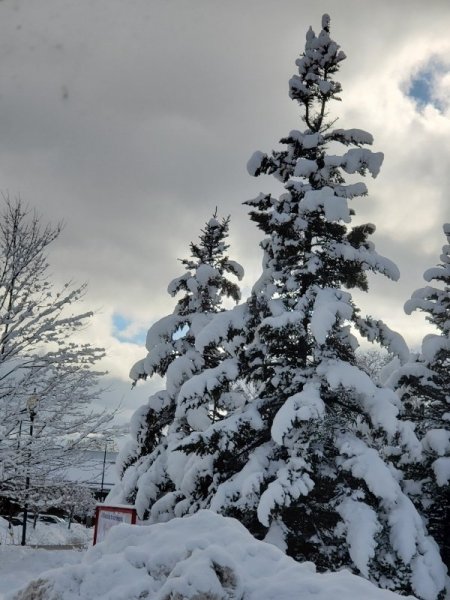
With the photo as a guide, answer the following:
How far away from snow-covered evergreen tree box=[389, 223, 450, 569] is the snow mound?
8.53 m

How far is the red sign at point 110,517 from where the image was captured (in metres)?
9.16

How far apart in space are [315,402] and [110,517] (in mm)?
4177

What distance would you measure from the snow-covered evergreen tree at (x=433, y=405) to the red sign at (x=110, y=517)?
685 cm

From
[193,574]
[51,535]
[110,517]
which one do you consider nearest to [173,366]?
[110,517]

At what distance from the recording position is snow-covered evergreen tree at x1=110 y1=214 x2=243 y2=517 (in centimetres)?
1451

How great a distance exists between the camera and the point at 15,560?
1184 cm

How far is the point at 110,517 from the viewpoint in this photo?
9.51 metres

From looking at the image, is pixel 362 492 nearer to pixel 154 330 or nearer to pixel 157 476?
pixel 157 476

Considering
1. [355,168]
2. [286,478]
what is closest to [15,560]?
[286,478]

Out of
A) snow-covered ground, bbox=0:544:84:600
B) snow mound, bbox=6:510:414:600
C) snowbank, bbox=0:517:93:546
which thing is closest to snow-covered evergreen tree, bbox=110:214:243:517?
snow-covered ground, bbox=0:544:84:600

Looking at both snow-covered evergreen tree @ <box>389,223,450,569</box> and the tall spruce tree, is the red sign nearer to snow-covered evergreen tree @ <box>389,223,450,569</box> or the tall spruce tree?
the tall spruce tree

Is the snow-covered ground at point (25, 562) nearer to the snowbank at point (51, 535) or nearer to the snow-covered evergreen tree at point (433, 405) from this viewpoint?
the snow-covered evergreen tree at point (433, 405)

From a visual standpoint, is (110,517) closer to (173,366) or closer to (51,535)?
(173,366)

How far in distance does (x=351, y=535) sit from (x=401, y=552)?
0.89m
